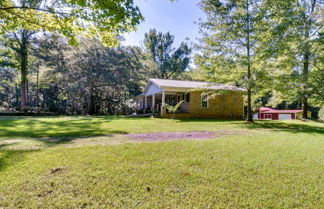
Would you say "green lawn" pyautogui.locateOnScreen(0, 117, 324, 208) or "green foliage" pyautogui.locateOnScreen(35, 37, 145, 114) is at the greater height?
"green foliage" pyautogui.locateOnScreen(35, 37, 145, 114)

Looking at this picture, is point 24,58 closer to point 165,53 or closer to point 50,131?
point 50,131

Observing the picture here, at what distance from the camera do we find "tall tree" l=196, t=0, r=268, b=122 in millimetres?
10648

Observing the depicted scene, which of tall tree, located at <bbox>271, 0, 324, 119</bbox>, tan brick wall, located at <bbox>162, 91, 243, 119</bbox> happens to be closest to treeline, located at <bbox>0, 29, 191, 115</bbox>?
tan brick wall, located at <bbox>162, 91, 243, 119</bbox>

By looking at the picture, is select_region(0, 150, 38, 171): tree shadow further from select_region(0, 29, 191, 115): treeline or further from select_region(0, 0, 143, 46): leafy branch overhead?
select_region(0, 29, 191, 115): treeline

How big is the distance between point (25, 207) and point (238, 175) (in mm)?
3073

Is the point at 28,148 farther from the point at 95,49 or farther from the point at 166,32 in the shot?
the point at 166,32

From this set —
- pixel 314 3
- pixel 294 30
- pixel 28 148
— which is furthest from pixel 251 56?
pixel 28 148

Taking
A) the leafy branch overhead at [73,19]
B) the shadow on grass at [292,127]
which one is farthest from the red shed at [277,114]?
the leafy branch overhead at [73,19]

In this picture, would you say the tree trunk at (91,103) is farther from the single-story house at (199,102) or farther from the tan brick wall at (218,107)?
the tan brick wall at (218,107)

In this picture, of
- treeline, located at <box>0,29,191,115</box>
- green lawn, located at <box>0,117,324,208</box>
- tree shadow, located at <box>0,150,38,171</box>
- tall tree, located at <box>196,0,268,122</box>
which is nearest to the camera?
green lawn, located at <box>0,117,324,208</box>

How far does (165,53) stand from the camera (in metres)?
36.0

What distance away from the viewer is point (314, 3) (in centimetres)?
1375

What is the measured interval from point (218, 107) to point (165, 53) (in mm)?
22765

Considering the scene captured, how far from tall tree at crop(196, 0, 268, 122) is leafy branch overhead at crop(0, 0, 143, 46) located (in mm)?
7896
